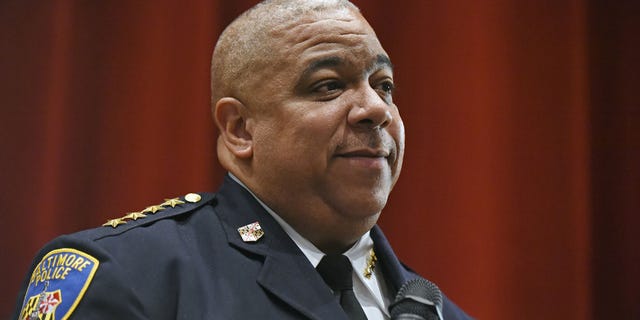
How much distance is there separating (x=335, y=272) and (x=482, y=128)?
39.1 inches

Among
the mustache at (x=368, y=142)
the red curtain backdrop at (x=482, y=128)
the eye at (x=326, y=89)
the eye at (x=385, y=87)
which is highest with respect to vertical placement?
the eye at (x=326, y=89)

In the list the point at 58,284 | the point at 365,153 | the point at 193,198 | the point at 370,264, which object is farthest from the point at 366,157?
the point at 58,284

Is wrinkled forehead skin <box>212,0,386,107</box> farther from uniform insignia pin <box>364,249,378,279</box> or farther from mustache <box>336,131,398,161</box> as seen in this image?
uniform insignia pin <box>364,249,378,279</box>

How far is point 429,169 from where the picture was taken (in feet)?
7.34

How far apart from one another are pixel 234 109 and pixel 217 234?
26 centimetres

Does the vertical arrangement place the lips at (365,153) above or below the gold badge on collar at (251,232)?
above

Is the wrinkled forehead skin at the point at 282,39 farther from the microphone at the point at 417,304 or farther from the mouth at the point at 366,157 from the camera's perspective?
the microphone at the point at 417,304

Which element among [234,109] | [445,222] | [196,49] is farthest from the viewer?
[445,222]

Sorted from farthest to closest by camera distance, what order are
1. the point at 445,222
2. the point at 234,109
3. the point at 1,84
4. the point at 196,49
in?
the point at 445,222
the point at 196,49
the point at 1,84
the point at 234,109

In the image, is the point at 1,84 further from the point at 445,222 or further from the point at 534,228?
the point at 534,228

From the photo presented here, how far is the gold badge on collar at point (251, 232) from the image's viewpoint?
139 cm

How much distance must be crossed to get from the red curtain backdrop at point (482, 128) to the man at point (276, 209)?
486 mm

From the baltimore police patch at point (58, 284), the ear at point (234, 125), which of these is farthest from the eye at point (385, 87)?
the baltimore police patch at point (58, 284)

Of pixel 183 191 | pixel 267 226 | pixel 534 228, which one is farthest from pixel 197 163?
pixel 534 228
